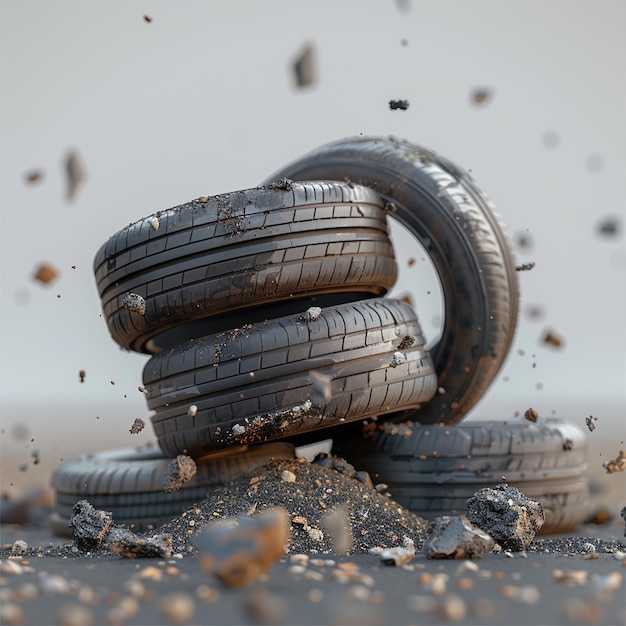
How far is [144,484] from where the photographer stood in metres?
4.85

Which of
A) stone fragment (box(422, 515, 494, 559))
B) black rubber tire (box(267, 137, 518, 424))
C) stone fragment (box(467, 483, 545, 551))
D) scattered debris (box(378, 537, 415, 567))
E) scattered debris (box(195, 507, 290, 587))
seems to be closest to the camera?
scattered debris (box(195, 507, 290, 587))

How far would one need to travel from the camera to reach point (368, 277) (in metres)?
4.38

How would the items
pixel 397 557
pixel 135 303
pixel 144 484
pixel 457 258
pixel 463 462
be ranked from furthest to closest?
pixel 457 258, pixel 144 484, pixel 463 462, pixel 135 303, pixel 397 557

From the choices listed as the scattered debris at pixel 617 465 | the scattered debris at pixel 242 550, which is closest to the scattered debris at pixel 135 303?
the scattered debris at pixel 242 550

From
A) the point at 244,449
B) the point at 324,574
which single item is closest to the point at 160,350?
the point at 244,449

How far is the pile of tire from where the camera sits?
4.01 meters

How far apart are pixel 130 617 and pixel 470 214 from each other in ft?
12.3

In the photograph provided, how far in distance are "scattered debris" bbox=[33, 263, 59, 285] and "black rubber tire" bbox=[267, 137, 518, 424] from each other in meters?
2.04

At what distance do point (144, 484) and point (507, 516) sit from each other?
240 cm

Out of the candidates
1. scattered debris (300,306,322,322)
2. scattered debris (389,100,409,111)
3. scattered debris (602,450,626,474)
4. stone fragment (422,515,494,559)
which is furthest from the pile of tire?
stone fragment (422,515,494,559)

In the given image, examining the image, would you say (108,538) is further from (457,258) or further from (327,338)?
(457,258)

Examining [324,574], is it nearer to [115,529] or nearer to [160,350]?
[115,529]

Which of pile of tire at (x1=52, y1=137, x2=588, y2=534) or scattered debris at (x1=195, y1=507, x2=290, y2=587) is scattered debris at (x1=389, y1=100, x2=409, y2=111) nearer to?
pile of tire at (x1=52, y1=137, x2=588, y2=534)

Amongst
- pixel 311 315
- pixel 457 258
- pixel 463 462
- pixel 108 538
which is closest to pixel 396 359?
pixel 311 315
